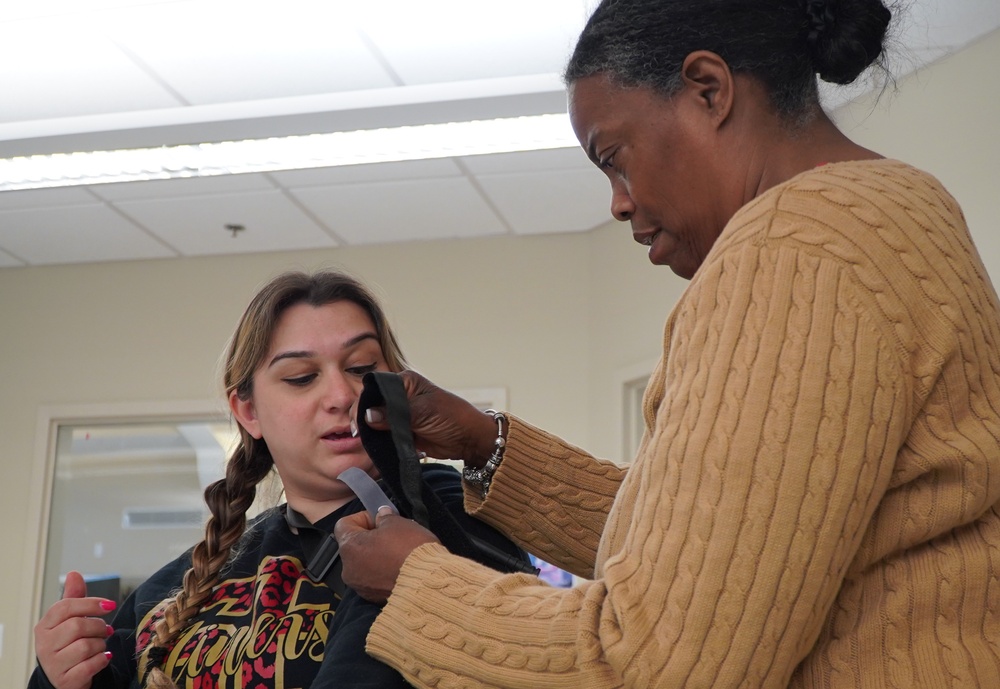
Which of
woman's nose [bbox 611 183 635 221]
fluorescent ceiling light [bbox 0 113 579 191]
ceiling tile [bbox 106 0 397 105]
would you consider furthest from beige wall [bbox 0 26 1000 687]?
woman's nose [bbox 611 183 635 221]

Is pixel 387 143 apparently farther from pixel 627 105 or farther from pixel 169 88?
pixel 627 105

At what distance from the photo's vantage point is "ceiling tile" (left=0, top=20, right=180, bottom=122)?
3.89 m

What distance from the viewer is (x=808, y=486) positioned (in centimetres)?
89

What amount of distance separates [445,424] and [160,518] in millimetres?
5086

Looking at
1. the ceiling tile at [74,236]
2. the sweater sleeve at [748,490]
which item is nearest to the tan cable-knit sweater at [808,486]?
the sweater sleeve at [748,490]

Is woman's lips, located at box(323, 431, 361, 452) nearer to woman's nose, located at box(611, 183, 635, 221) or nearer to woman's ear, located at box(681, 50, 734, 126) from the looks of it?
woman's nose, located at box(611, 183, 635, 221)

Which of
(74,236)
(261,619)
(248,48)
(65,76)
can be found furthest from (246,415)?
(74,236)

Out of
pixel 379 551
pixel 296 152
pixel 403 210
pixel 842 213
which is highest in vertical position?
pixel 403 210

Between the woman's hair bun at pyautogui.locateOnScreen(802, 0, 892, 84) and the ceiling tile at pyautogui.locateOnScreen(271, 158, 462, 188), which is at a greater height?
the ceiling tile at pyautogui.locateOnScreen(271, 158, 462, 188)

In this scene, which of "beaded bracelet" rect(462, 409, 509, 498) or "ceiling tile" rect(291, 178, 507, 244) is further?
"ceiling tile" rect(291, 178, 507, 244)

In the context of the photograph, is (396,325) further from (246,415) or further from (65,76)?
(246,415)

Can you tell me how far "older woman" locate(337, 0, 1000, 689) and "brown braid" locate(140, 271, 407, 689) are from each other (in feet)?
2.91

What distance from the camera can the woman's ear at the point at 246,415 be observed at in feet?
6.63

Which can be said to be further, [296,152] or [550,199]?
[550,199]
